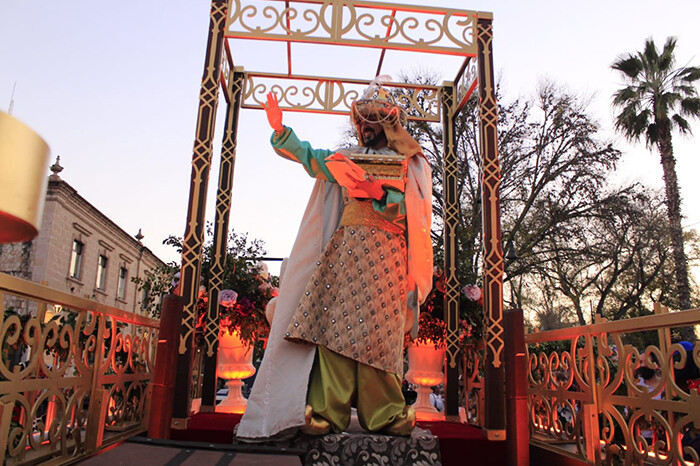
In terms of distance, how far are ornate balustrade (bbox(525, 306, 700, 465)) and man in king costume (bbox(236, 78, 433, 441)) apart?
1.00 metres

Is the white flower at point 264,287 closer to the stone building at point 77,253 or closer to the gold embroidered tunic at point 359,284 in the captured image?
the gold embroidered tunic at point 359,284

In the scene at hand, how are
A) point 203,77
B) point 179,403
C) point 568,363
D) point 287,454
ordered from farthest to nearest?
point 203,77 → point 179,403 → point 568,363 → point 287,454

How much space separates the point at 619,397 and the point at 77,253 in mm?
27260

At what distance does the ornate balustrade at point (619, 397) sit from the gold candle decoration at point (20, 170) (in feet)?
8.65

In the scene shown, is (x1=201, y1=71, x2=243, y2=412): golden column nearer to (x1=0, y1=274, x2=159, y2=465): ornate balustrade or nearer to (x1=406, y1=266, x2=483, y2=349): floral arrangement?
(x1=0, y1=274, x2=159, y2=465): ornate balustrade

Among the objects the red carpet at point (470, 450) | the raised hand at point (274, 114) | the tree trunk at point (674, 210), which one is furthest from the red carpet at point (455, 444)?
the tree trunk at point (674, 210)

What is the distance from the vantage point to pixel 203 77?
4.68 metres

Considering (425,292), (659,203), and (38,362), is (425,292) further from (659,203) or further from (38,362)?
(659,203)

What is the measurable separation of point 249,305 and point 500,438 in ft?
8.45

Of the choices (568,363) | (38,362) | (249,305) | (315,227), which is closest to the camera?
(38,362)

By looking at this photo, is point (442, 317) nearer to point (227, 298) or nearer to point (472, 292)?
point (472, 292)

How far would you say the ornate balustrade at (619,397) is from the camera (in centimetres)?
266

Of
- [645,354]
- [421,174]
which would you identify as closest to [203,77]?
[421,174]

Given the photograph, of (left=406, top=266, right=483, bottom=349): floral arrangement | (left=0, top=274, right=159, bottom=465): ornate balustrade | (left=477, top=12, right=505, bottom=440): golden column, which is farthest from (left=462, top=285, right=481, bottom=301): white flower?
(left=0, top=274, right=159, bottom=465): ornate balustrade
